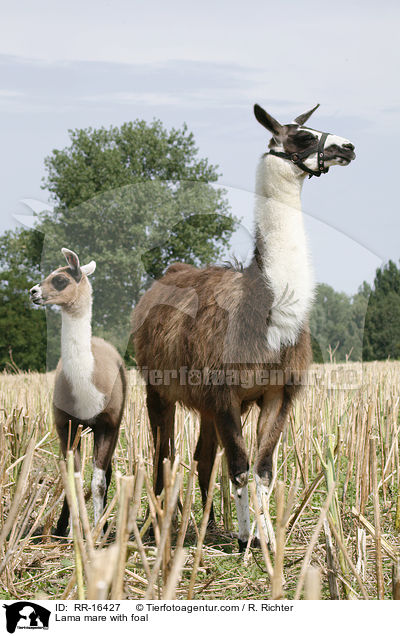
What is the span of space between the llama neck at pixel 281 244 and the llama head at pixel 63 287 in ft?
3.59

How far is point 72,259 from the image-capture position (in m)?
4.00

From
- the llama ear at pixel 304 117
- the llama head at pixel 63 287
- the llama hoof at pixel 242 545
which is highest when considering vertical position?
the llama ear at pixel 304 117

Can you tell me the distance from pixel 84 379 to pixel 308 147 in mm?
2055

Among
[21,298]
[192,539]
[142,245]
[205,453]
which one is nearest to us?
[142,245]

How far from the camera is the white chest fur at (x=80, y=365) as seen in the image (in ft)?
14.0

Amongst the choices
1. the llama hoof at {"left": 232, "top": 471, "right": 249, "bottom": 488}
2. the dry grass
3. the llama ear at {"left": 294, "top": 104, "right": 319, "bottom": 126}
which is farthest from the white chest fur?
the llama ear at {"left": 294, "top": 104, "right": 319, "bottom": 126}

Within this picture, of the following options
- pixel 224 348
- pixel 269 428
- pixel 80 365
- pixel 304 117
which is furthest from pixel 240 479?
pixel 304 117

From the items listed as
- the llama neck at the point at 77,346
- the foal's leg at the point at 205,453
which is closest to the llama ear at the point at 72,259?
the llama neck at the point at 77,346

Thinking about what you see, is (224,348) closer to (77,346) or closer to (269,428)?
(269,428)

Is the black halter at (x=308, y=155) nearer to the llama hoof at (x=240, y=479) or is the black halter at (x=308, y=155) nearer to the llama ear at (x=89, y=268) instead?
the llama ear at (x=89, y=268)

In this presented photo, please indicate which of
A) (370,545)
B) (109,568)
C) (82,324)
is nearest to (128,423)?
(82,324)

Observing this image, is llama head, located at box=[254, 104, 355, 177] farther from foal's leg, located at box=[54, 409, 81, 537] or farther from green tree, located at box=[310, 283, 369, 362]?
foal's leg, located at box=[54, 409, 81, 537]

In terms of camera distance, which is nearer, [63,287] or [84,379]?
[63,287]
